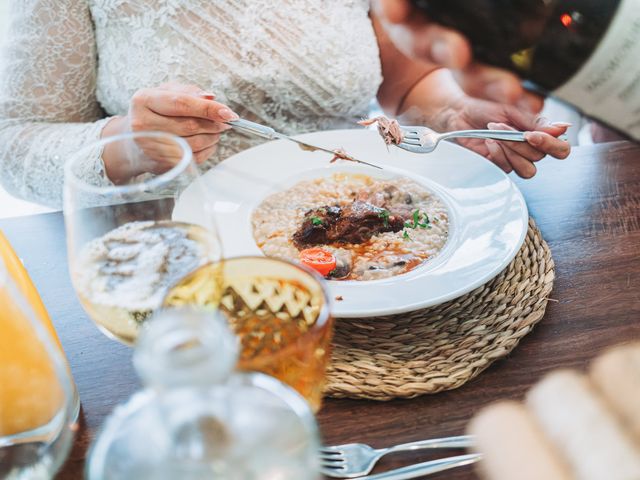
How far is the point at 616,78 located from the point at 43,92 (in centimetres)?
139

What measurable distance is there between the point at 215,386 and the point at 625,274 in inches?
33.9

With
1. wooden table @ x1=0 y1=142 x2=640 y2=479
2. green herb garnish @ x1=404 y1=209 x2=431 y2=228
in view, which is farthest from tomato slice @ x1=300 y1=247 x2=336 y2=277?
wooden table @ x1=0 y1=142 x2=640 y2=479

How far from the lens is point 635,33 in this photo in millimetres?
611

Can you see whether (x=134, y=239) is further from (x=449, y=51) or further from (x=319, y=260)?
(x=319, y=260)

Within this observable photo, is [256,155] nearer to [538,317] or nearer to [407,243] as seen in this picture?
[407,243]

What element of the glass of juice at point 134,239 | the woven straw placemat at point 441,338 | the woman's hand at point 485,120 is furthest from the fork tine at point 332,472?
the woman's hand at point 485,120

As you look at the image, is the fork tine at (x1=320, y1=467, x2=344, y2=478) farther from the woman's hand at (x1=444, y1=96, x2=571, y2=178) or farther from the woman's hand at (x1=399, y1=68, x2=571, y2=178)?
the woman's hand at (x1=444, y1=96, x2=571, y2=178)

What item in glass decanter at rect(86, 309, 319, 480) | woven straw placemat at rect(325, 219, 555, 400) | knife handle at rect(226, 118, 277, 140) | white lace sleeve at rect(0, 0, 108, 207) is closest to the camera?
glass decanter at rect(86, 309, 319, 480)

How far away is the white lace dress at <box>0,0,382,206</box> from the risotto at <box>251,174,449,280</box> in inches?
13.1

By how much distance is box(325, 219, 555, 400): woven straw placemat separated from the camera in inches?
33.3

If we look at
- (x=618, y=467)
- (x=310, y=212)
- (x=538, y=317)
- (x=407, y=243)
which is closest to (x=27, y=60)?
(x=310, y=212)

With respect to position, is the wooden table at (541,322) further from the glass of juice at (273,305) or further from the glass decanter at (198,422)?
the glass decanter at (198,422)

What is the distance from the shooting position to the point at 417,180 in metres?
1.45

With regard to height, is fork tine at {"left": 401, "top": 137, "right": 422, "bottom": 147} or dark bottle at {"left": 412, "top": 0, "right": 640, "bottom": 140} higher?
dark bottle at {"left": 412, "top": 0, "right": 640, "bottom": 140}
